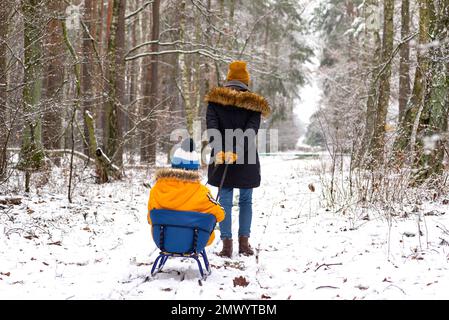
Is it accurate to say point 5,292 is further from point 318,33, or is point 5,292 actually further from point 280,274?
point 318,33

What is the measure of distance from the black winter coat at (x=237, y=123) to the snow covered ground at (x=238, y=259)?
0.89m

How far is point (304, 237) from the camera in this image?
568 centimetres

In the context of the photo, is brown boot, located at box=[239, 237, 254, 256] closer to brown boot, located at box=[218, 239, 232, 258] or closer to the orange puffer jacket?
brown boot, located at box=[218, 239, 232, 258]

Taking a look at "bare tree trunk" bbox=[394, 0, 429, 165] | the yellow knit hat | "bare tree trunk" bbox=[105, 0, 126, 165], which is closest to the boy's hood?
the yellow knit hat

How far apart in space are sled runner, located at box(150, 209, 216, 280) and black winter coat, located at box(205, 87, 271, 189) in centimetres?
88

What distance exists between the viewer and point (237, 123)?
4.79 metres

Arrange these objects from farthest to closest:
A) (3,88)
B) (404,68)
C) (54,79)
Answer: (404,68)
(54,79)
(3,88)

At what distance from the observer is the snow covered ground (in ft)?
11.9

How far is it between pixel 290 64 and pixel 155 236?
84.8 ft

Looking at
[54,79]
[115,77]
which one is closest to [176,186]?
[115,77]

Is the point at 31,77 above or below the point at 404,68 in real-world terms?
below

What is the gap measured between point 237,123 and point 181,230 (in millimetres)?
1459

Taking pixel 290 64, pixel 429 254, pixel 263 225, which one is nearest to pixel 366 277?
pixel 429 254

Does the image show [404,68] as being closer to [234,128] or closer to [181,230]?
[234,128]
